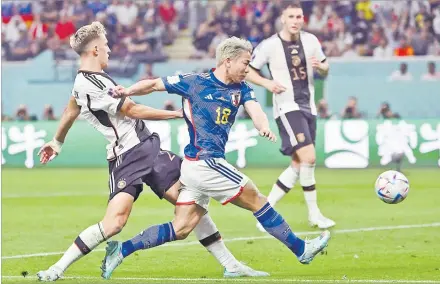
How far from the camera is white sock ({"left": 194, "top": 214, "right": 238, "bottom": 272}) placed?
8531 millimetres

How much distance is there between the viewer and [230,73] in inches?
318

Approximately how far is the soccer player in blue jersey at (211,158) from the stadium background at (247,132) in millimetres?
394

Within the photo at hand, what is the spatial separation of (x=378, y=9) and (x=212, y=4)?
15.6 feet

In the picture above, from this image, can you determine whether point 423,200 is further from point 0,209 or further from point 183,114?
point 183,114

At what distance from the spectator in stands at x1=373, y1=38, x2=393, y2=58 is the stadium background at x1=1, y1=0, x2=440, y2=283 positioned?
3cm

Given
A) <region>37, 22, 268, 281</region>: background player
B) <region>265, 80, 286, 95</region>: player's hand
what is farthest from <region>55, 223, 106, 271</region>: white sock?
<region>265, 80, 286, 95</region>: player's hand

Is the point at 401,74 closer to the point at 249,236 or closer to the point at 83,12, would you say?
the point at 83,12

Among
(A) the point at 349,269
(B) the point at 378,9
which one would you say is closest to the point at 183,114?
(A) the point at 349,269

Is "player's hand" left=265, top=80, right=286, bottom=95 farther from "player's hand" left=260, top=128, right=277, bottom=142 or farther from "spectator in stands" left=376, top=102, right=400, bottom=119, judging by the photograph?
"spectator in stands" left=376, top=102, right=400, bottom=119

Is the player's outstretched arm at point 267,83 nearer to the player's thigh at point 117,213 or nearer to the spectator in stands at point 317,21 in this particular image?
the player's thigh at point 117,213

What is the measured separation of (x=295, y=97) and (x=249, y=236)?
6.39 feet

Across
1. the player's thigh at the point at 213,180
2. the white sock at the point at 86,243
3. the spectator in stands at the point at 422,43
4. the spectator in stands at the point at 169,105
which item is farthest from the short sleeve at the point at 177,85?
the spectator in stands at the point at 422,43

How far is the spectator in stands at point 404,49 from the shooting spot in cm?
2692

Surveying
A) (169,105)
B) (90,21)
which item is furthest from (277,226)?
(90,21)
